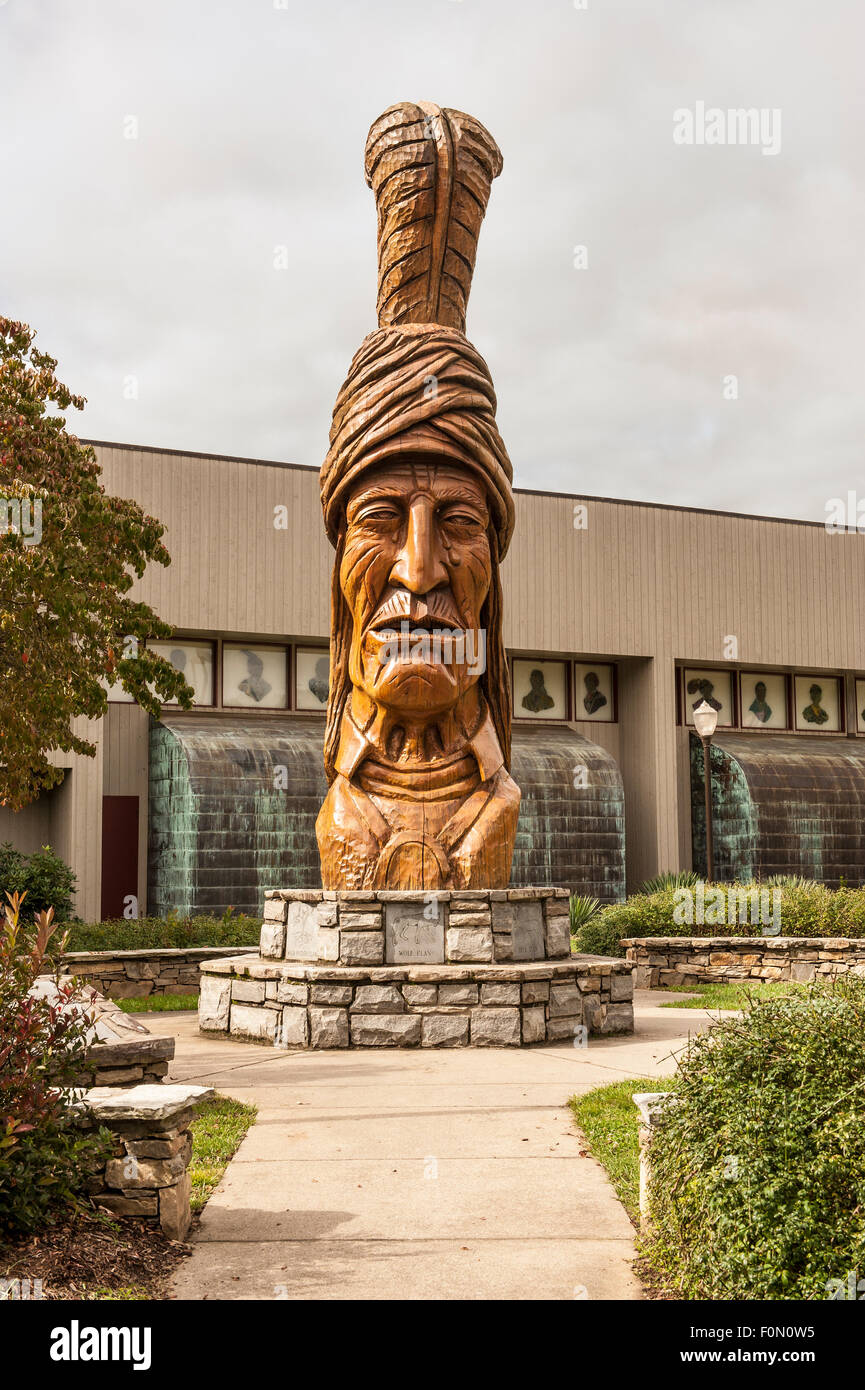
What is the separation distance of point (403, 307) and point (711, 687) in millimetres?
16648

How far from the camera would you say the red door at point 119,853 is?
66.0 feet

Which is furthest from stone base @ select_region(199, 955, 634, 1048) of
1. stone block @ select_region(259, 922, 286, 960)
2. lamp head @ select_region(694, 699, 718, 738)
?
lamp head @ select_region(694, 699, 718, 738)

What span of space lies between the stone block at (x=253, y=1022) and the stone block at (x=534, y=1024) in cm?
196

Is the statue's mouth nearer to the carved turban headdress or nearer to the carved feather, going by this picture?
the carved turban headdress

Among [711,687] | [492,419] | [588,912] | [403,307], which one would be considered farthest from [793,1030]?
[711,687]

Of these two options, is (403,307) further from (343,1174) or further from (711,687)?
(711,687)

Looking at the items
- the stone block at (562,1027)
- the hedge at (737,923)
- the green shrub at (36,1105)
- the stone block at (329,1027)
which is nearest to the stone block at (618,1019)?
the stone block at (562,1027)

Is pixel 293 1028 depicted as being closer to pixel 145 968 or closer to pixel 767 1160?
pixel 145 968

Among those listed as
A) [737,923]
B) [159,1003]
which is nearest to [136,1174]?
[159,1003]

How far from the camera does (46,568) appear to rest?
10625 mm

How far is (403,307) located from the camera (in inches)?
429

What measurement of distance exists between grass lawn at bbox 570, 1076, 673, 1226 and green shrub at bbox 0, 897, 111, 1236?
2166mm

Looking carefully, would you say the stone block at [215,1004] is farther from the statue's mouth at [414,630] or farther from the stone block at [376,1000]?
the statue's mouth at [414,630]

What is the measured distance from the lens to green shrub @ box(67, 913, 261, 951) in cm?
1481
